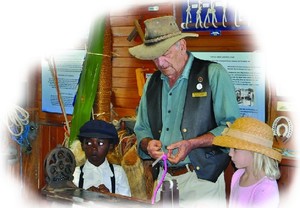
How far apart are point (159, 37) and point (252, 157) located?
914mm

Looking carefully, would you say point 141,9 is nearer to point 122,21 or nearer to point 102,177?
point 122,21

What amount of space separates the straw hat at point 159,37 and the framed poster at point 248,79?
37 centimetres

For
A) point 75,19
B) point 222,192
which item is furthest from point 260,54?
point 75,19

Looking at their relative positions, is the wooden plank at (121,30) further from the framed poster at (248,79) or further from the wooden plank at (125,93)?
the framed poster at (248,79)

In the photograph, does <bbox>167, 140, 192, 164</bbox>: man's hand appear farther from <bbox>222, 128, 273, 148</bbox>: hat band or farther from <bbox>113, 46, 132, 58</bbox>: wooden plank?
<bbox>113, 46, 132, 58</bbox>: wooden plank

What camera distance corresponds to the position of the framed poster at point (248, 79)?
10.9ft

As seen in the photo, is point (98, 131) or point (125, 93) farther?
point (125, 93)

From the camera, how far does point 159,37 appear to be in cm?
318

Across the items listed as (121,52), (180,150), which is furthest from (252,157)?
(121,52)

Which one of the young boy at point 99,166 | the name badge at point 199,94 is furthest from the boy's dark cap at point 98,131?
the name badge at point 199,94

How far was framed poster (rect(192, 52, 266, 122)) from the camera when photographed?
3.32 metres

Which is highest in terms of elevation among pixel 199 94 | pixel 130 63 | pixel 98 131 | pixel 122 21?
pixel 122 21

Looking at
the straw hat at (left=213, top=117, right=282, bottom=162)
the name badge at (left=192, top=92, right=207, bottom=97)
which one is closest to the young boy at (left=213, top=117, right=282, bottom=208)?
the straw hat at (left=213, top=117, right=282, bottom=162)

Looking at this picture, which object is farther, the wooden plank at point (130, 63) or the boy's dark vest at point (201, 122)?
the wooden plank at point (130, 63)
